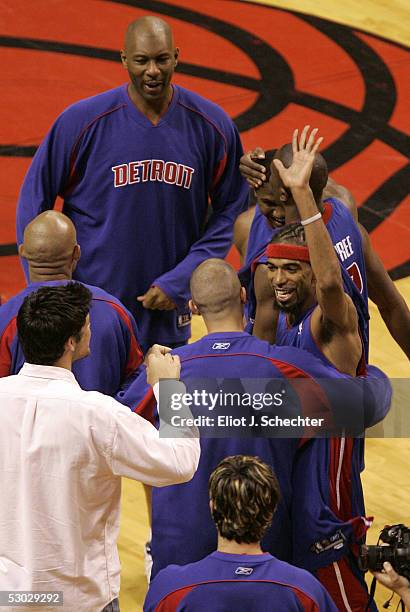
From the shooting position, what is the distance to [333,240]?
4.49 meters

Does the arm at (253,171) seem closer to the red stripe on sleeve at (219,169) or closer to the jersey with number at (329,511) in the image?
the red stripe on sleeve at (219,169)

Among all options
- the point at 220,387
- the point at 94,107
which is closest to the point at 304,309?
the point at 220,387

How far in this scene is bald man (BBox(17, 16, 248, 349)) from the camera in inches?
199

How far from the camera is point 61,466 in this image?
3.23 metres

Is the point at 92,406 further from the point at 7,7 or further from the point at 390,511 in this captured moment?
the point at 7,7

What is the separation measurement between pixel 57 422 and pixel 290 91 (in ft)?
21.8

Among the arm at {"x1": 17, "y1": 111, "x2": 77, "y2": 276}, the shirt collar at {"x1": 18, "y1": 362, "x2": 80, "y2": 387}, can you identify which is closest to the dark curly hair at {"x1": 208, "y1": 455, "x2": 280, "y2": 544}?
the shirt collar at {"x1": 18, "y1": 362, "x2": 80, "y2": 387}

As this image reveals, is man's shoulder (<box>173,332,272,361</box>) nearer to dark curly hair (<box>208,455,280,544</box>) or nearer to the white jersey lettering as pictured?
dark curly hair (<box>208,455,280,544</box>)

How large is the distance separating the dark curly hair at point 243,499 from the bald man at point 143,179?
6.37 ft

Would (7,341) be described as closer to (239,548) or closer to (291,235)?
(291,235)

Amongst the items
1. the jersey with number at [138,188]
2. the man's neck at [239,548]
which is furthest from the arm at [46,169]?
the man's neck at [239,548]

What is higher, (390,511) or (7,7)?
(7,7)

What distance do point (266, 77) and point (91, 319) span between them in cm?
590

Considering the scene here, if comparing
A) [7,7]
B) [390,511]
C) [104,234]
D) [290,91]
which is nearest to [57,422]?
[104,234]
